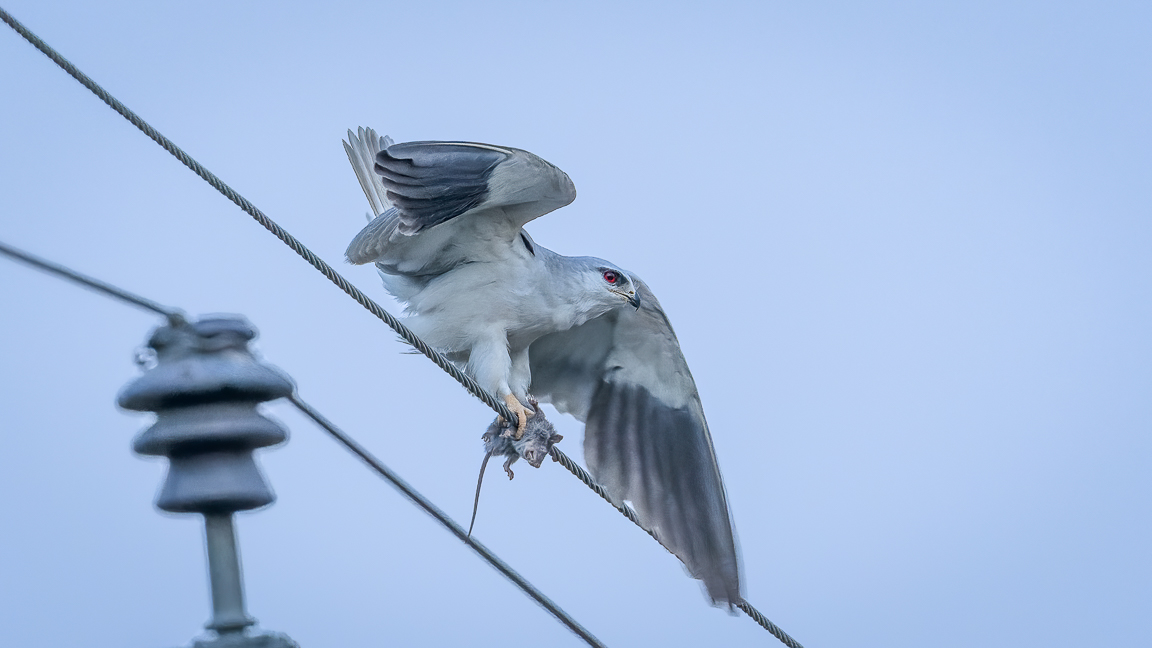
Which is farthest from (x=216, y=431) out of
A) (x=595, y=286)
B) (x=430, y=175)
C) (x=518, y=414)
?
(x=595, y=286)

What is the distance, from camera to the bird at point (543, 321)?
18.5ft

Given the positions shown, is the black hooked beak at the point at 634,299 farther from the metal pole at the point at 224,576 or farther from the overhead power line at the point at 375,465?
the metal pole at the point at 224,576

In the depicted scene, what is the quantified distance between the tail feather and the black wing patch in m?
2.12

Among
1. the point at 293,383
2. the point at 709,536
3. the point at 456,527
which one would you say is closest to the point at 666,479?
the point at 709,536

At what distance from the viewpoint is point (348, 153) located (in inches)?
308

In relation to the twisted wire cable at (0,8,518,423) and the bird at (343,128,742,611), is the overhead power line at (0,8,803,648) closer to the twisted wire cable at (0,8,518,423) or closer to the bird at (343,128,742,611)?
the twisted wire cable at (0,8,518,423)

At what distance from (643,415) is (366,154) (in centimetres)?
242

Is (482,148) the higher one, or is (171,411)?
(482,148)

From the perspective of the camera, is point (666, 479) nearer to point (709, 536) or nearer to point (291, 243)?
point (709, 536)

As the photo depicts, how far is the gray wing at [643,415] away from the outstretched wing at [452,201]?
1115 mm

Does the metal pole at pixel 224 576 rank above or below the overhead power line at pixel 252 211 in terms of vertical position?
below

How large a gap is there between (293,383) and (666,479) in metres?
5.53

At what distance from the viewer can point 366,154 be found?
7.79 m

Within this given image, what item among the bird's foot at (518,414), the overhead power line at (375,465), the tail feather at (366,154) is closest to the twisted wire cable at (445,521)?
the overhead power line at (375,465)
